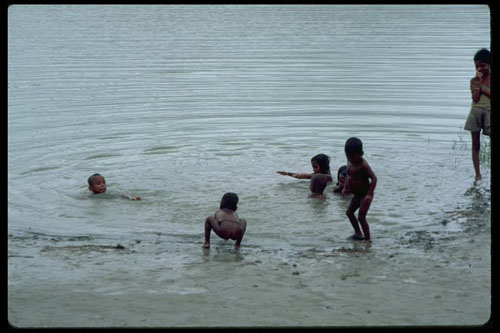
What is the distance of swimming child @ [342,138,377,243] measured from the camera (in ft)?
24.6

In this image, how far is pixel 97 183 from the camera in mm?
10195

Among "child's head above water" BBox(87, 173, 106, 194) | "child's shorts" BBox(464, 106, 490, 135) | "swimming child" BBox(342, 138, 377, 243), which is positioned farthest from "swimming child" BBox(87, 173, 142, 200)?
"child's shorts" BBox(464, 106, 490, 135)

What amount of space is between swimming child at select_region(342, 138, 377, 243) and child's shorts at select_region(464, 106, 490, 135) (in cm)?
280

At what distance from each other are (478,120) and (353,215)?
9.54 ft

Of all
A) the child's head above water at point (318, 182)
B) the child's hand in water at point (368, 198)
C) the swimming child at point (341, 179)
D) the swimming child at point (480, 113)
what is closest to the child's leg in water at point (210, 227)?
the child's hand in water at point (368, 198)

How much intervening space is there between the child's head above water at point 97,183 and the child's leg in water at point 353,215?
3.62 metres

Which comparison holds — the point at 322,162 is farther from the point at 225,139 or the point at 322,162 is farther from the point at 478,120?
the point at 225,139

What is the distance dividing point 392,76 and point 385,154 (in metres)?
10.4

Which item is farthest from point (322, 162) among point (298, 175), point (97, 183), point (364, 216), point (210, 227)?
point (97, 183)

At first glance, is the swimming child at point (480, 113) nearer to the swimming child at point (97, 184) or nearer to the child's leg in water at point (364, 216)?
the child's leg in water at point (364, 216)

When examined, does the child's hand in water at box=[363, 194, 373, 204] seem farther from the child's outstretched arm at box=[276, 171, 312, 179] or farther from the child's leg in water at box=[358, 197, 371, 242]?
the child's outstretched arm at box=[276, 171, 312, 179]

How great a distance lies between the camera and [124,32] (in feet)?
125

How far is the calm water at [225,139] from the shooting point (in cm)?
865

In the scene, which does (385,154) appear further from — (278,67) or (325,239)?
(278,67)
